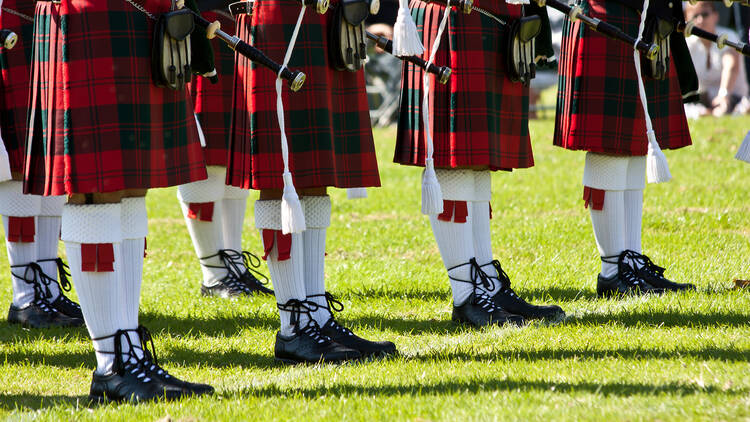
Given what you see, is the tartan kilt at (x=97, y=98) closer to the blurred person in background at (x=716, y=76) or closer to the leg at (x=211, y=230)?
the leg at (x=211, y=230)

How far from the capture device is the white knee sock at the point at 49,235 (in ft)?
12.4

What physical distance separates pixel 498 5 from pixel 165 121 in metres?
1.32

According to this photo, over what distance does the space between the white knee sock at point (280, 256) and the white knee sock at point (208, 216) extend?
1170 millimetres

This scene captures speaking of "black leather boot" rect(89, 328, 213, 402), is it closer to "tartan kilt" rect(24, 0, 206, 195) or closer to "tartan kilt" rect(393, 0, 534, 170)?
→ "tartan kilt" rect(24, 0, 206, 195)

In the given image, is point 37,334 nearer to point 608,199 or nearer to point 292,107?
point 292,107

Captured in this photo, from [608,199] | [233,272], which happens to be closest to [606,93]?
[608,199]

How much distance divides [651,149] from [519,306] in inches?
28.4

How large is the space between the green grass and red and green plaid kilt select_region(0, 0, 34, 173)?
0.71m

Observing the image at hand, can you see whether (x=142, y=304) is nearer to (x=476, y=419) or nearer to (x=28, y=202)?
(x=28, y=202)

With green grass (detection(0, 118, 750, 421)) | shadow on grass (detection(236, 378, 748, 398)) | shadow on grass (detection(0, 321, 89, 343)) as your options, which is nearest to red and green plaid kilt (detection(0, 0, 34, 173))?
shadow on grass (detection(0, 321, 89, 343))

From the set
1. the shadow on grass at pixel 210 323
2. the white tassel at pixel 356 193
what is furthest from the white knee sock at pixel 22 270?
the white tassel at pixel 356 193

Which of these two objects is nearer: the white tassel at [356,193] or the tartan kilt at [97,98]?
the tartan kilt at [97,98]

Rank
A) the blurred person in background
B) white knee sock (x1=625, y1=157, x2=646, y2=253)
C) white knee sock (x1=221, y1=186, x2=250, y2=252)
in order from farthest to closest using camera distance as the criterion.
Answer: the blurred person in background < white knee sock (x1=221, y1=186, x2=250, y2=252) < white knee sock (x1=625, y1=157, x2=646, y2=253)

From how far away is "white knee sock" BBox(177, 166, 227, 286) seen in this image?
4.16 meters
